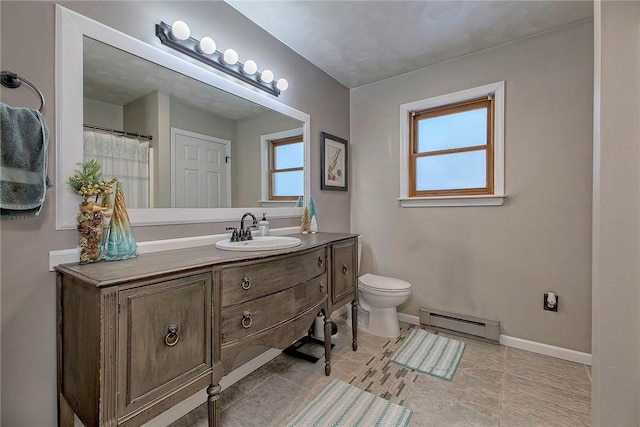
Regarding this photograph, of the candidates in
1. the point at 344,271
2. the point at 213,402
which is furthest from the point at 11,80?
the point at 344,271

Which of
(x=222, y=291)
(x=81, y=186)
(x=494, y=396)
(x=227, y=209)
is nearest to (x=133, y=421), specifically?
(x=222, y=291)

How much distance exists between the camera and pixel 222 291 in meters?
1.15

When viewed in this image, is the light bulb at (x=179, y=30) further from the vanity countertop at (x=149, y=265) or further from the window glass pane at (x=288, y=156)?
the vanity countertop at (x=149, y=265)

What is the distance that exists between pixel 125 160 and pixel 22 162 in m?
0.39

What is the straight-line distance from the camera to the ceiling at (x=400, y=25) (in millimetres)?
1771

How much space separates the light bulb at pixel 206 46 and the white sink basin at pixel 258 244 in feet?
3.57

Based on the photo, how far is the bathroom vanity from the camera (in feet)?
2.81

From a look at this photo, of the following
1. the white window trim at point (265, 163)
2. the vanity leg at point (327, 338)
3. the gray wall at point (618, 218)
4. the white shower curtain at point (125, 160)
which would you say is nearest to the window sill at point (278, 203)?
the white window trim at point (265, 163)

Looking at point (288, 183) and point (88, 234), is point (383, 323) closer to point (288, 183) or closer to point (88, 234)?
point (288, 183)

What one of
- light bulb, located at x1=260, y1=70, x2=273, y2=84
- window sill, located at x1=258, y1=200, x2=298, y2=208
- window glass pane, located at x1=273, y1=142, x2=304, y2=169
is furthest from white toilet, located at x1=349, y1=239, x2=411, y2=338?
light bulb, located at x1=260, y1=70, x2=273, y2=84

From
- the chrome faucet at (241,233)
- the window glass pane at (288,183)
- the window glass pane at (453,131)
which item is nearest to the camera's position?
the chrome faucet at (241,233)

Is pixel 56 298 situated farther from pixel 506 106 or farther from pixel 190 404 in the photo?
pixel 506 106

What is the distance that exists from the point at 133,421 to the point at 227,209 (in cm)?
111

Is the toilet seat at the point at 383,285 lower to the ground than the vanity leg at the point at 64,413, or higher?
higher
